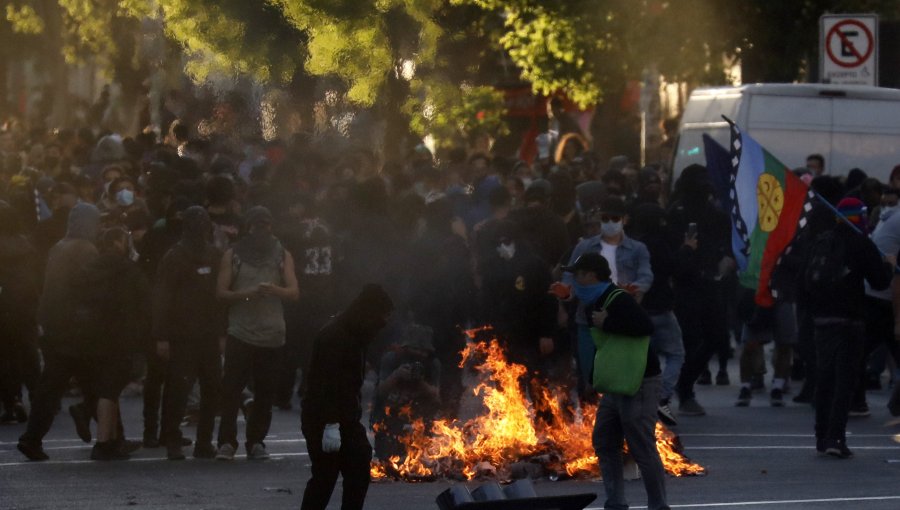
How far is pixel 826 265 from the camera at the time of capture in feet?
42.4

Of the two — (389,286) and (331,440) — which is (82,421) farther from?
(331,440)

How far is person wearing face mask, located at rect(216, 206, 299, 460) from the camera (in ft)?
43.2

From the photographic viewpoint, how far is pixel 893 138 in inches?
836

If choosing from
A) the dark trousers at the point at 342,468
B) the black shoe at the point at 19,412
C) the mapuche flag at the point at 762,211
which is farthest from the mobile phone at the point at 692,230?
the dark trousers at the point at 342,468

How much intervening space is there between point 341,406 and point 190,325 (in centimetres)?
408

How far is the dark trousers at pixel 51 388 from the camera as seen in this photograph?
1306 centimetres

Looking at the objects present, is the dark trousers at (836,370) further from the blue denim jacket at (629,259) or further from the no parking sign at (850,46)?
the no parking sign at (850,46)

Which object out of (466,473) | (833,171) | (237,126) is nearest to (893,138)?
(833,171)

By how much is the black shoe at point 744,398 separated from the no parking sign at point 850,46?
438 centimetres

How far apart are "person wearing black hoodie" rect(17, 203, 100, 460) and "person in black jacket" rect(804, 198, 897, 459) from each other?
513cm

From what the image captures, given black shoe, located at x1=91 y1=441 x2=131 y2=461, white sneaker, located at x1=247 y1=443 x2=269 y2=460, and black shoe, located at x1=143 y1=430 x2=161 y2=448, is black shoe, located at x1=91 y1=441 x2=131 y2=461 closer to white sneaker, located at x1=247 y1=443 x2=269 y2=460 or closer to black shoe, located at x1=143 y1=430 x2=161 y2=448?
black shoe, located at x1=143 y1=430 x2=161 y2=448

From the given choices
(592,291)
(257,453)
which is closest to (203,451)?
(257,453)

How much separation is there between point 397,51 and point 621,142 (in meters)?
17.1

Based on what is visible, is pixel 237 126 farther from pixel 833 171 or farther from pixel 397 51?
pixel 833 171
